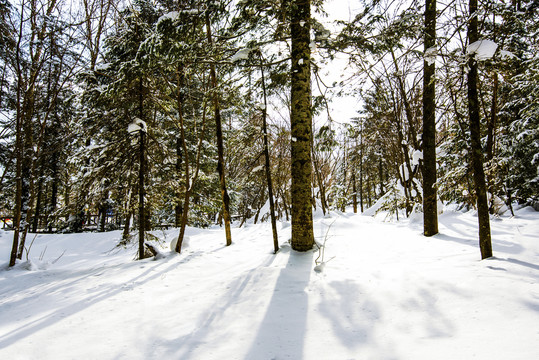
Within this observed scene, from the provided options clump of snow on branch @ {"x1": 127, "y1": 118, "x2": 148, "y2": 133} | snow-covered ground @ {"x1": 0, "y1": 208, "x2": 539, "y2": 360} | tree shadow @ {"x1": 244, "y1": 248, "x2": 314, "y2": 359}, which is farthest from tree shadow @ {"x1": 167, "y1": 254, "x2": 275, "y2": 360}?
clump of snow on branch @ {"x1": 127, "y1": 118, "x2": 148, "y2": 133}

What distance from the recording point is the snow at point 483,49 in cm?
346

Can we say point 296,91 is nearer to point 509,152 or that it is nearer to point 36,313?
point 36,313

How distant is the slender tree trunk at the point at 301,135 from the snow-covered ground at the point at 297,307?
0.62 meters

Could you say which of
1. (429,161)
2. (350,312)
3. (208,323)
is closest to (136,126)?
(208,323)

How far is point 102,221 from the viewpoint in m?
15.7

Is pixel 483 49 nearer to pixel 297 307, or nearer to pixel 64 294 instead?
pixel 297 307

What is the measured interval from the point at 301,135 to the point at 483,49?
337cm

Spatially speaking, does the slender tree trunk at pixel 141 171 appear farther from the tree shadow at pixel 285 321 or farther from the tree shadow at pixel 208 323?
the tree shadow at pixel 285 321

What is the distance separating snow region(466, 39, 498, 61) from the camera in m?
3.46

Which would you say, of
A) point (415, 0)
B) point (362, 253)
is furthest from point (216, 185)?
point (415, 0)

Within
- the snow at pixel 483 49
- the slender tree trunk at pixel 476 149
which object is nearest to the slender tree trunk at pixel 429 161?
the slender tree trunk at pixel 476 149

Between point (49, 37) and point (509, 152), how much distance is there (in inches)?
Answer: 600

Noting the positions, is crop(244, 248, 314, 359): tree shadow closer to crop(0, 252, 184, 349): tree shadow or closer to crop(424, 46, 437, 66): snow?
crop(0, 252, 184, 349): tree shadow

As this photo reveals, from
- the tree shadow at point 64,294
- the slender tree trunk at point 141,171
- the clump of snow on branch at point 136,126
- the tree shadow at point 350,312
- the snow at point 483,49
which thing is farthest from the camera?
the slender tree trunk at point 141,171
